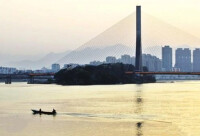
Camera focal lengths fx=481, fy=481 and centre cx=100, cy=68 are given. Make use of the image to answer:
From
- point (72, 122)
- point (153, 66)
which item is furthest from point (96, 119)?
point (153, 66)

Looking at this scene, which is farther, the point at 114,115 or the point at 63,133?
the point at 114,115

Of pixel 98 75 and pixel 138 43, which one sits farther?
pixel 98 75

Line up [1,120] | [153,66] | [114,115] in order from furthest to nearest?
[153,66]
[114,115]
[1,120]

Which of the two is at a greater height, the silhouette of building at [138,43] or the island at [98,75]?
the silhouette of building at [138,43]

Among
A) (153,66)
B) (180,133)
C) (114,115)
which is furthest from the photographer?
(153,66)

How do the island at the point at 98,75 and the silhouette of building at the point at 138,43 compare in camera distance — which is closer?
the silhouette of building at the point at 138,43

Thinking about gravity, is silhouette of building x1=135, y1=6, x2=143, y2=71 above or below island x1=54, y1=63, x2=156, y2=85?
above

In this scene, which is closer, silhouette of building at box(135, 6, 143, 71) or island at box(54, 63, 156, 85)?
silhouette of building at box(135, 6, 143, 71)

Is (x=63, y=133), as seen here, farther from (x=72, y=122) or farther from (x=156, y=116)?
(x=156, y=116)

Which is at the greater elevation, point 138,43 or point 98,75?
point 138,43
